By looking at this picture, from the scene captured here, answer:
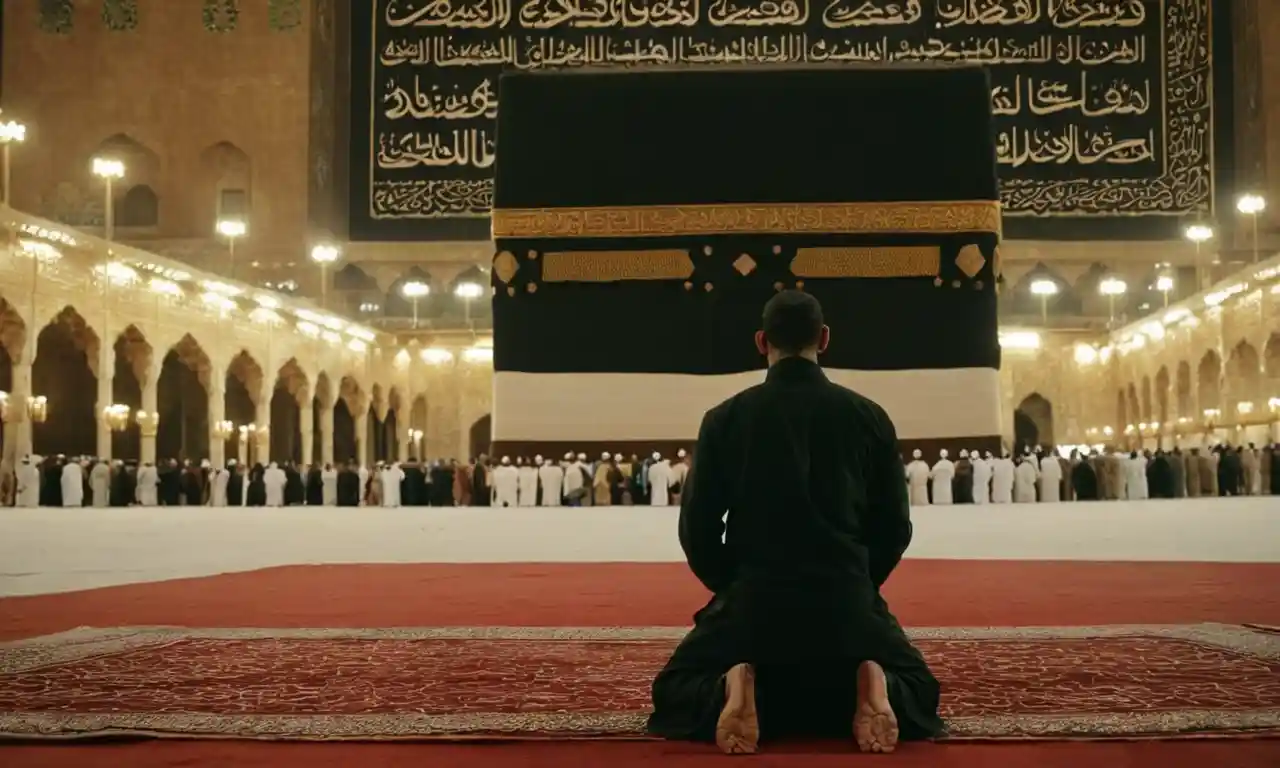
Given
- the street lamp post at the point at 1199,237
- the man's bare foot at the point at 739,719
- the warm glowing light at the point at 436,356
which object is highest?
the street lamp post at the point at 1199,237

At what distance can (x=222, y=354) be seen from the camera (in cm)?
1862

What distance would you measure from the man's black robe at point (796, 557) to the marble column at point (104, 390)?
600 inches

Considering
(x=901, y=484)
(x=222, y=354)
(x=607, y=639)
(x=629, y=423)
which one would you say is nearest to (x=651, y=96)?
(x=629, y=423)

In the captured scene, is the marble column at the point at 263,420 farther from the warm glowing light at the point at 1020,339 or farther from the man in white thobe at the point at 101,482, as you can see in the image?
the warm glowing light at the point at 1020,339

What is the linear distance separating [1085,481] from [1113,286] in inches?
345

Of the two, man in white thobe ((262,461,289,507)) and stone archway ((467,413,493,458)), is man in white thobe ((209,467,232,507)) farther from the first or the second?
stone archway ((467,413,493,458))

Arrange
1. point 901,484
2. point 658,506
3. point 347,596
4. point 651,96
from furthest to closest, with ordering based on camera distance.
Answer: point 651,96
point 658,506
point 347,596
point 901,484

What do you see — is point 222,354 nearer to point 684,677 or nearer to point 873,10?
point 873,10

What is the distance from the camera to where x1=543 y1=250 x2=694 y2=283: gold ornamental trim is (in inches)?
596

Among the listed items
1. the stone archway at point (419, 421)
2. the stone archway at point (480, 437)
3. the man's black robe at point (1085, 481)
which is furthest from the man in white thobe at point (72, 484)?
the man's black robe at point (1085, 481)

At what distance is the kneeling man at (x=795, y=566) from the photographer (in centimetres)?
203

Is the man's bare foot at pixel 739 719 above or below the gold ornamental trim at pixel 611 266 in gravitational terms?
below

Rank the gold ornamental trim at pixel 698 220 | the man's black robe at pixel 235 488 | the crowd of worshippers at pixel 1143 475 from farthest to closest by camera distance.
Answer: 1. the man's black robe at pixel 235 488
2. the crowd of worshippers at pixel 1143 475
3. the gold ornamental trim at pixel 698 220

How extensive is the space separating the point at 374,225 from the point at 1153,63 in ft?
48.4
